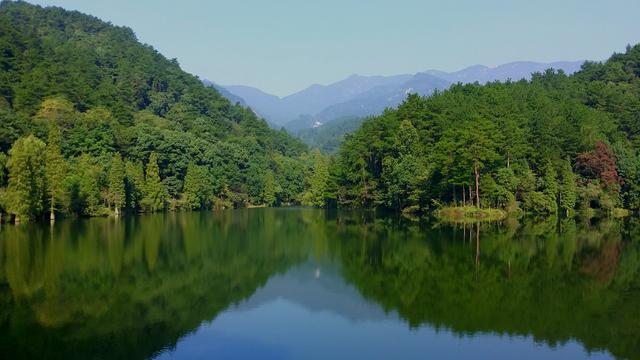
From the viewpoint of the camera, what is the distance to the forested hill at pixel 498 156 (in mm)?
60344

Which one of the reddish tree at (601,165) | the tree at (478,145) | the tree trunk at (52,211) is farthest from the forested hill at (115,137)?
the reddish tree at (601,165)

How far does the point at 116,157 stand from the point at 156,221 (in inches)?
443

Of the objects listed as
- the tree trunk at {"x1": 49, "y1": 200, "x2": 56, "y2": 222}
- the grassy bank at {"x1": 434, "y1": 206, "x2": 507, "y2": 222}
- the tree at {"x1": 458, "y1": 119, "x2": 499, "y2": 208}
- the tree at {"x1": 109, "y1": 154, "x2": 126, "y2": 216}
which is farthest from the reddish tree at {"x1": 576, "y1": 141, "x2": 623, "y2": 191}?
the tree trunk at {"x1": 49, "y1": 200, "x2": 56, "y2": 222}

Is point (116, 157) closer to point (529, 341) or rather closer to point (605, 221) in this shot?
point (605, 221)

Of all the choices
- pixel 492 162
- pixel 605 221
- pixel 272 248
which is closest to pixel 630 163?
pixel 605 221

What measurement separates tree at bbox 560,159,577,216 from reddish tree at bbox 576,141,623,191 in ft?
7.27

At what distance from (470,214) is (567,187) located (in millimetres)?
12569

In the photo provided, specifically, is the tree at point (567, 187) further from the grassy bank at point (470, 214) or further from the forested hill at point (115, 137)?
the forested hill at point (115, 137)

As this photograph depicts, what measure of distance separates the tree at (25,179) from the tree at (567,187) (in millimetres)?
51098

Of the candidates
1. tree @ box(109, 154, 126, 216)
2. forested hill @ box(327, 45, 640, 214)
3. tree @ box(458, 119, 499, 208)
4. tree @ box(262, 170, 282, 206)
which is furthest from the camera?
tree @ box(262, 170, 282, 206)

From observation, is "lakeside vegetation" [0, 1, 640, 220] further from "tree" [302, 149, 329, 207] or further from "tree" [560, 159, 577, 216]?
"tree" [302, 149, 329, 207]

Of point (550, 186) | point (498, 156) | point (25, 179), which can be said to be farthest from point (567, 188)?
point (25, 179)

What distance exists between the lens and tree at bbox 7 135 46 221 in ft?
168

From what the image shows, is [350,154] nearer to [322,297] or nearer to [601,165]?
[601,165]
